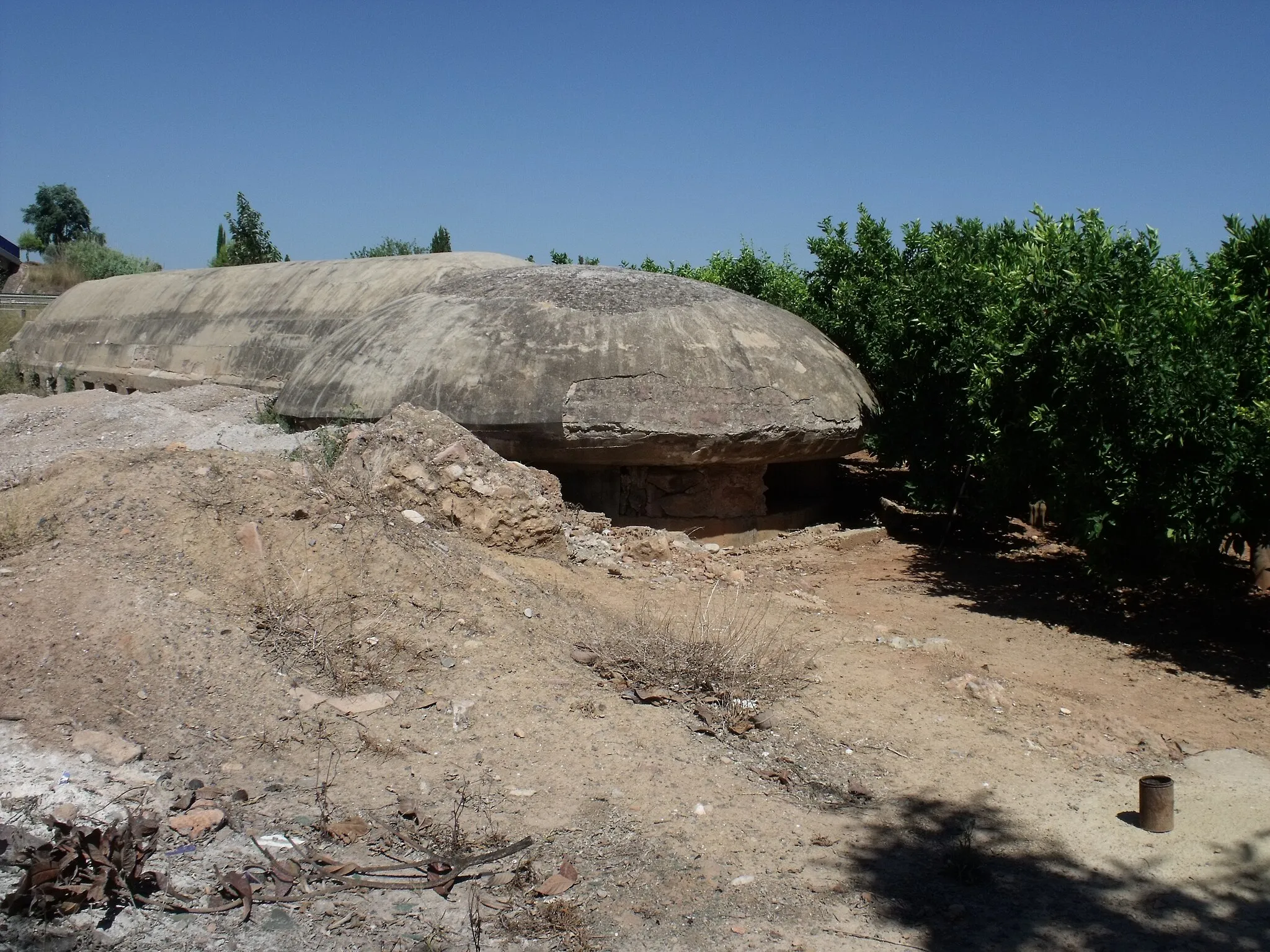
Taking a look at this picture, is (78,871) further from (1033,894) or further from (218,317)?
(218,317)

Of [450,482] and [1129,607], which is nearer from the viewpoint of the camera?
[450,482]

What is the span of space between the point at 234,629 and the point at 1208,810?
4.26 meters

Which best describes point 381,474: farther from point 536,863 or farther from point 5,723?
point 536,863

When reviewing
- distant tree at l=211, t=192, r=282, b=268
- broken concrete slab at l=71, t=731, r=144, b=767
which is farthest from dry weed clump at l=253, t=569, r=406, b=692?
distant tree at l=211, t=192, r=282, b=268

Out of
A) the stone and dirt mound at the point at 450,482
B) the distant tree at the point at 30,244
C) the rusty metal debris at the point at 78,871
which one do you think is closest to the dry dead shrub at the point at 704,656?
the stone and dirt mound at the point at 450,482

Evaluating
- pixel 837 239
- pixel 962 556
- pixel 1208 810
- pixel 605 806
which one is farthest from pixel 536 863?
pixel 837 239

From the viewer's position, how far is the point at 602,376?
27.7 ft

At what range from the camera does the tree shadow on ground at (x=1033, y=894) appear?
11.7 feet

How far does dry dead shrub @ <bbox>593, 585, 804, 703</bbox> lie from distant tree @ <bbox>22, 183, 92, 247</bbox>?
171 ft

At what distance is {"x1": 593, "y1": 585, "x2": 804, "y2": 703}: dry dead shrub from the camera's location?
5.43 m

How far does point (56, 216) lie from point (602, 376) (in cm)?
5130

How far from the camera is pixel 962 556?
940 centimetres

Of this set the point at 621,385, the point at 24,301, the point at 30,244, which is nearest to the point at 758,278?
the point at 621,385

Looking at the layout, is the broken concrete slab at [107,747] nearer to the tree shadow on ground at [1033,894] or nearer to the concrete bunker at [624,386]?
the tree shadow on ground at [1033,894]
